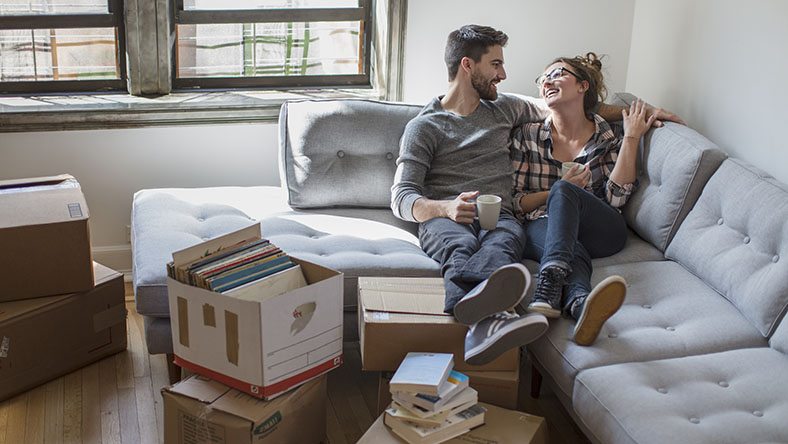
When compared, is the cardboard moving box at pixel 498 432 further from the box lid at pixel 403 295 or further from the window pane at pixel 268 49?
the window pane at pixel 268 49

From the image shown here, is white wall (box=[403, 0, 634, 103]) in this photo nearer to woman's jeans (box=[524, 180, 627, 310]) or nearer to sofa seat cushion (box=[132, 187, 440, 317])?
sofa seat cushion (box=[132, 187, 440, 317])

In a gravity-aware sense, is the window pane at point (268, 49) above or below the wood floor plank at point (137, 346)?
above

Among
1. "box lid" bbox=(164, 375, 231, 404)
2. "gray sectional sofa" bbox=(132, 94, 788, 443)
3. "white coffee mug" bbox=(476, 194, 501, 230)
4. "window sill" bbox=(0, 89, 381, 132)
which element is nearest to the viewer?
"gray sectional sofa" bbox=(132, 94, 788, 443)

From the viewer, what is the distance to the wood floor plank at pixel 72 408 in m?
2.41

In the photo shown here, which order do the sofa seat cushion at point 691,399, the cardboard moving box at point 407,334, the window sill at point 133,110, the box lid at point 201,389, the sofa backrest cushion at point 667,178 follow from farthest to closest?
the window sill at point 133,110
the sofa backrest cushion at point 667,178
the cardboard moving box at point 407,334
the box lid at point 201,389
the sofa seat cushion at point 691,399

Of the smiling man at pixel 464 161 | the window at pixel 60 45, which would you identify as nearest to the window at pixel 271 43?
the window at pixel 60 45

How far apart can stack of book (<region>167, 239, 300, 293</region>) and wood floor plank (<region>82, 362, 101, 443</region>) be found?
2.02ft

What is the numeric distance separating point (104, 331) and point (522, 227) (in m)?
1.56

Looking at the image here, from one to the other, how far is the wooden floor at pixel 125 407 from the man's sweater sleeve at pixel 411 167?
60 cm

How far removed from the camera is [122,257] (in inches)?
138

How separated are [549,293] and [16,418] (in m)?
1.71

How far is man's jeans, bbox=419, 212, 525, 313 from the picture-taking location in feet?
7.93

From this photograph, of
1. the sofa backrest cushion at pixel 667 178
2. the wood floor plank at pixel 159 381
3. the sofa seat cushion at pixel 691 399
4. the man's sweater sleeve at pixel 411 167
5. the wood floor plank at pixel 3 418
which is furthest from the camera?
the man's sweater sleeve at pixel 411 167

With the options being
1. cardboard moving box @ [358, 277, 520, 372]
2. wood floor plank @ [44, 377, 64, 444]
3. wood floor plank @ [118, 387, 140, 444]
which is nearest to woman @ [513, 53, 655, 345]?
cardboard moving box @ [358, 277, 520, 372]
